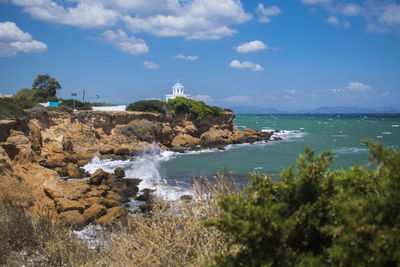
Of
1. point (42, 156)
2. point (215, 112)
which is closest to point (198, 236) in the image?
point (42, 156)

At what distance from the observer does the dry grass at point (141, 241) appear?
4.46 meters

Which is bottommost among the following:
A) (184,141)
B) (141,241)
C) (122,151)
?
A: (122,151)

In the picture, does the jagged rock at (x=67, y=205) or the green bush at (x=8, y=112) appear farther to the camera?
the green bush at (x=8, y=112)

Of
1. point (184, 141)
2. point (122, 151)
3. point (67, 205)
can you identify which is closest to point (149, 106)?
point (184, 141)

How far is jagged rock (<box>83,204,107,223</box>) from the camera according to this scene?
11.5 metres

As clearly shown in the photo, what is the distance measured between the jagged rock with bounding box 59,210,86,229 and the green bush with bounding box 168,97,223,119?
32.4 metres

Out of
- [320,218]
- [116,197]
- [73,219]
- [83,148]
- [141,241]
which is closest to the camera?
[320,218]

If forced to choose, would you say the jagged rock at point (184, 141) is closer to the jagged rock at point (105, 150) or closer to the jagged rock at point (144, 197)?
the jagged rock at point (105, 150)

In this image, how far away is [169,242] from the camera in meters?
4.81

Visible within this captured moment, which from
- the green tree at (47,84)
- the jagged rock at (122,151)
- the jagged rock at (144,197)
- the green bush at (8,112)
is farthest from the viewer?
the green tree at (47,84)

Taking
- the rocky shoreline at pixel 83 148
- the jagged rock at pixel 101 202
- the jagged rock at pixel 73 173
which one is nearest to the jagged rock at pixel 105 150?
the rocky shoreline at pixel 83 148

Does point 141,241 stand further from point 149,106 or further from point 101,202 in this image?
point 149,106

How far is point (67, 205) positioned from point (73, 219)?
42.1 inches

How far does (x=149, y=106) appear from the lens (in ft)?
138
